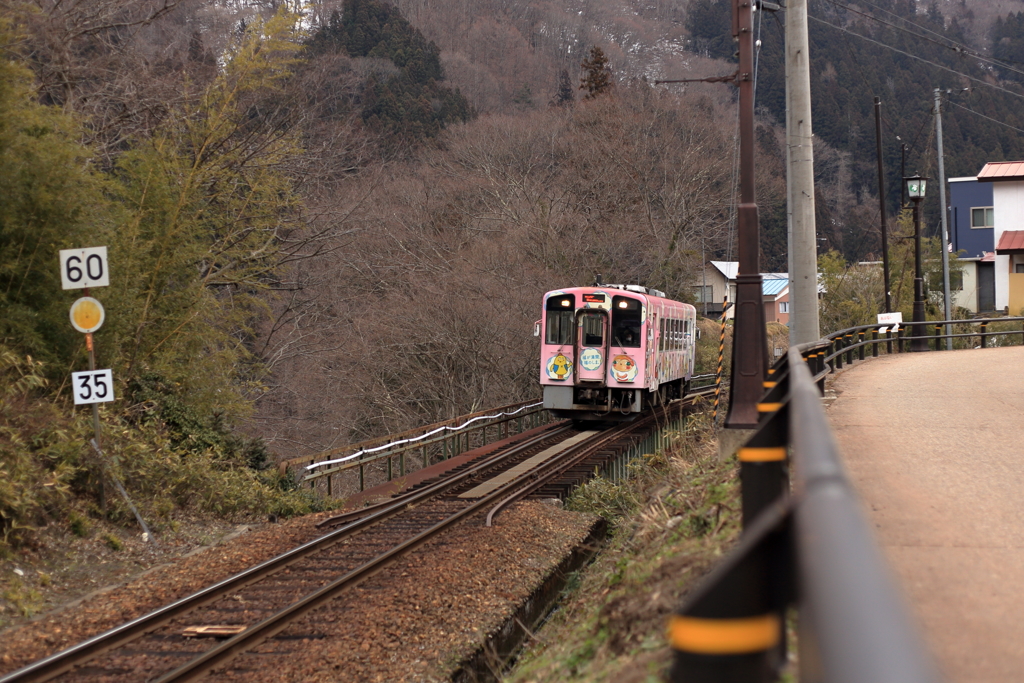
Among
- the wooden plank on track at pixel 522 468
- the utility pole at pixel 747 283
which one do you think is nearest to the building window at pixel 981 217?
the wooden plank on track at pixel 522 468

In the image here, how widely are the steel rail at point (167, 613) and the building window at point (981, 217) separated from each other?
44523 mm

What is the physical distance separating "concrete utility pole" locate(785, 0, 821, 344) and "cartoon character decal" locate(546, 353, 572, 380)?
34.0 ft

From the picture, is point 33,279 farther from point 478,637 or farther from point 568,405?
point 568,405

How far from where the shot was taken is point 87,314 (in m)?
11.0

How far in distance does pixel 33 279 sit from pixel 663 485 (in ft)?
27.5

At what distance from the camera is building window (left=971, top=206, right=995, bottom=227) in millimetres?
48719

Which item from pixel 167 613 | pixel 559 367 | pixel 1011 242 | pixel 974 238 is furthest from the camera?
pixel 974 238

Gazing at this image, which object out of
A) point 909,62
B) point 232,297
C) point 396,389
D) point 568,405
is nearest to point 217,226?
point 232,297

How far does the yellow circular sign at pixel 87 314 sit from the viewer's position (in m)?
10.9

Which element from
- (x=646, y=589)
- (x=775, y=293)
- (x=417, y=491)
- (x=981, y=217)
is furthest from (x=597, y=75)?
(x=646, y=589)

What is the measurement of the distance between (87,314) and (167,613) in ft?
14.4

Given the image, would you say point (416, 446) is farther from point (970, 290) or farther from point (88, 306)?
point (970, 290)

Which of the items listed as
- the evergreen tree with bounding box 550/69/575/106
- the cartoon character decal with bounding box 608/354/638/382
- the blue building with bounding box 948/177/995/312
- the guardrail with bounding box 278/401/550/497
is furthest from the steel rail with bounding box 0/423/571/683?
the evergreen tree with bounding box 550/69/575/106

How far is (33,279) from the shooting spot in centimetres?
1197
